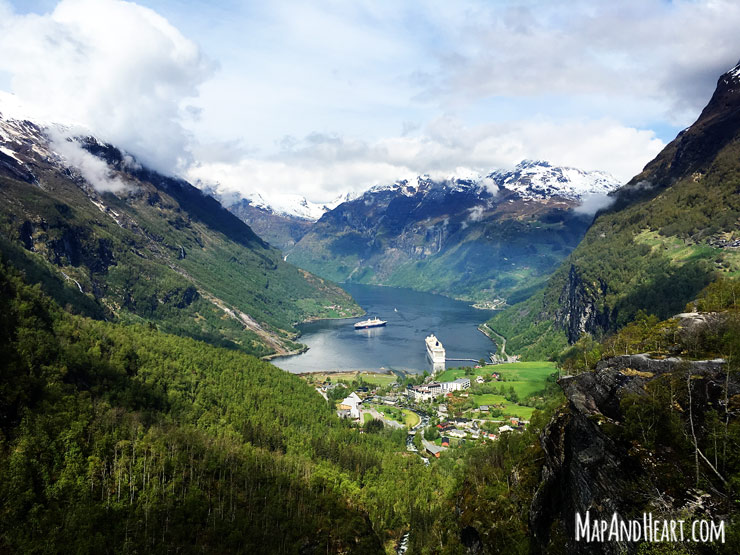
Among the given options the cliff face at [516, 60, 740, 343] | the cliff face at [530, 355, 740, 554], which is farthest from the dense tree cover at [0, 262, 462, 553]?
the cliff face at [516, 60, 740, 343]

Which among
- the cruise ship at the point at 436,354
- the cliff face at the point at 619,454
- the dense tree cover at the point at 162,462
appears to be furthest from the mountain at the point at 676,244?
the cliff face at the point at 619,454

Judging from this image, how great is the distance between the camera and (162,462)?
176 feet

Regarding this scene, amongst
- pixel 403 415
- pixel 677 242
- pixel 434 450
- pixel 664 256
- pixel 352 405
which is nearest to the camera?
pixel 434 450

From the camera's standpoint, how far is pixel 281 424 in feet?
283

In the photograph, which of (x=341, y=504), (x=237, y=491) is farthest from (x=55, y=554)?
(x=341, y=504)

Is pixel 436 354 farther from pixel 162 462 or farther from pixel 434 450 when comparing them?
pixel 162 462

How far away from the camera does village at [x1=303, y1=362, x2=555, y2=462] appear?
98.8 meters

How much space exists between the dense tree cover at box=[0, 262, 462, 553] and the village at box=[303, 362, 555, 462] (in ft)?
43.9

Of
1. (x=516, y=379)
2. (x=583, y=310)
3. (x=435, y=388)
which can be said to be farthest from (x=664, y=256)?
Result: (x=435, y=388)

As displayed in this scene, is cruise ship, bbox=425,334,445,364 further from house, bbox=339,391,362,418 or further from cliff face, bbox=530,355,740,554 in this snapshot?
cliff face, bbox=530,355,740,554

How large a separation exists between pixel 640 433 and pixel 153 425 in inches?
2380

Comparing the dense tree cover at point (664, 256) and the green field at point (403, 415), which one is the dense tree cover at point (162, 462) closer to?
the green field at point (403, 415)

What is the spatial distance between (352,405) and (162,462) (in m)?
68.2

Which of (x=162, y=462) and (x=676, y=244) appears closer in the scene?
(x=162, y=462)
